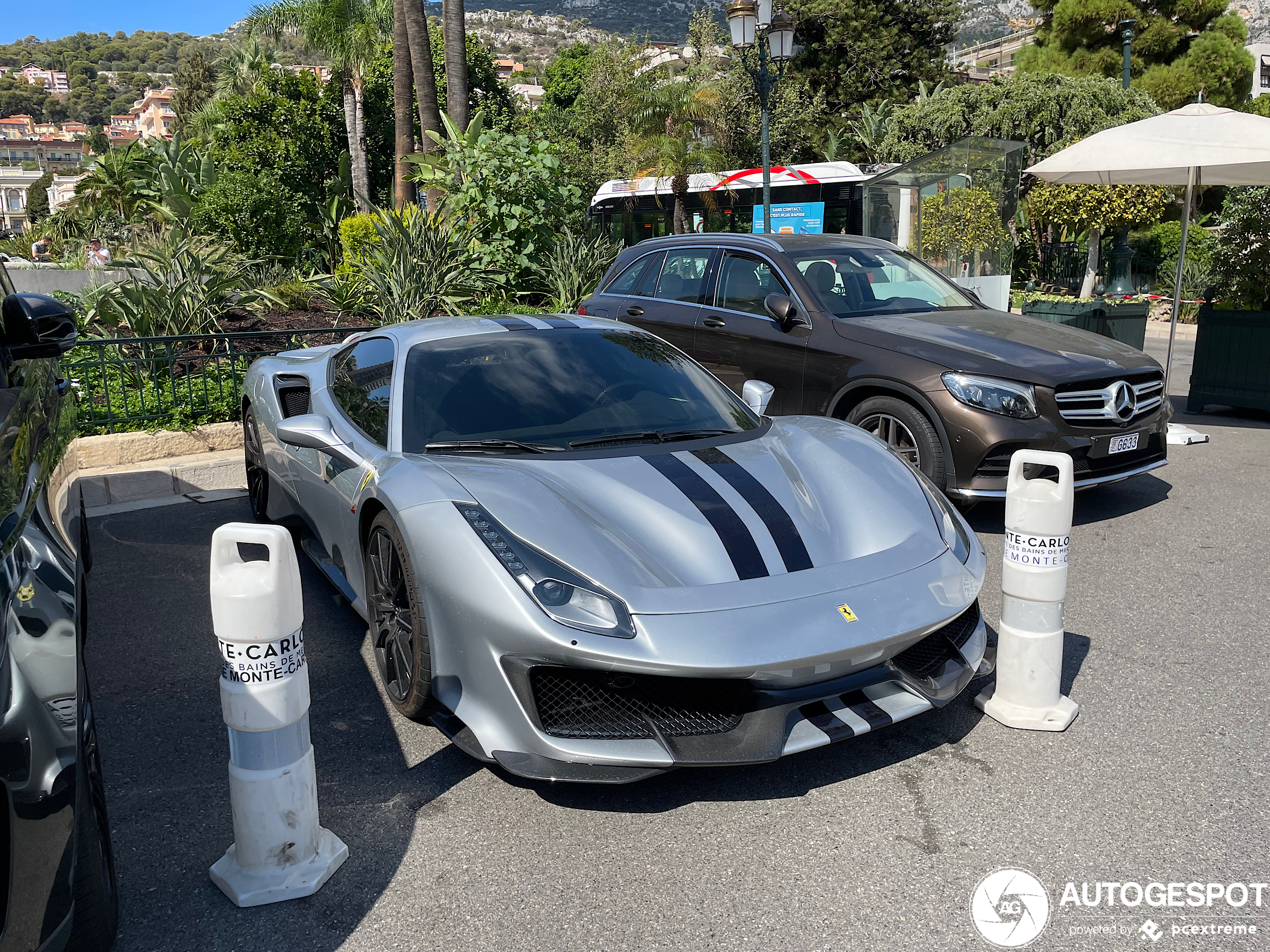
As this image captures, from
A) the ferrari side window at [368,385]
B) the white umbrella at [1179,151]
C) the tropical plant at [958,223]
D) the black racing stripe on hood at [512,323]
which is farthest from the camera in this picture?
the tropical plant at [958,223]

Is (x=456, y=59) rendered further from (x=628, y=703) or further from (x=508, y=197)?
(x=628, y=703)

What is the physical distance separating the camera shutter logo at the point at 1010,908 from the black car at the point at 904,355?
102 inches

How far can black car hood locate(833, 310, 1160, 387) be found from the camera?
5.66 metres

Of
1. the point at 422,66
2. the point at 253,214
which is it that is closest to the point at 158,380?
the point at 422,66

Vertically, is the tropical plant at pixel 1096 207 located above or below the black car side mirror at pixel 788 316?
above

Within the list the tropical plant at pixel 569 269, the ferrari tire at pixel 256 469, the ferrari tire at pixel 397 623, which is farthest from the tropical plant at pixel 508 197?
the ferrari tire at pixel 397 623

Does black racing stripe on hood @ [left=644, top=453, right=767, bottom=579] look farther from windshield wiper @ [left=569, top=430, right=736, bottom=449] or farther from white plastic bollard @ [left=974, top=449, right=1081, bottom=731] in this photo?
white plastic bollard @ [left=974, top=449, right=1081, bottom=731]

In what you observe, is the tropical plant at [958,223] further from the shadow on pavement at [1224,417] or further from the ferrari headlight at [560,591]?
the ferrari headlight at [560,591]

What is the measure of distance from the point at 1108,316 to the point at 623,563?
9.70 m

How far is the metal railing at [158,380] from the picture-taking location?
7.48m

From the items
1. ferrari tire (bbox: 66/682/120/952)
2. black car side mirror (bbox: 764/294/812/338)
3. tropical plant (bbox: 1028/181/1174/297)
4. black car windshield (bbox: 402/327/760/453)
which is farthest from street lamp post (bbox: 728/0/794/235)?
ferrari tire (bbox: 66/682/120/952)

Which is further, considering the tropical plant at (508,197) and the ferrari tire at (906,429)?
the tropical plant at (508,197)

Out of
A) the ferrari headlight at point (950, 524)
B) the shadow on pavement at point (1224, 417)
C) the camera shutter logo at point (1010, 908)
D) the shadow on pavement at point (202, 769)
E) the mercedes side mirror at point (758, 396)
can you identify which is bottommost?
the shadow on pavement at point (1224, 417)

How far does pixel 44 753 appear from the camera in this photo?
1.89m
